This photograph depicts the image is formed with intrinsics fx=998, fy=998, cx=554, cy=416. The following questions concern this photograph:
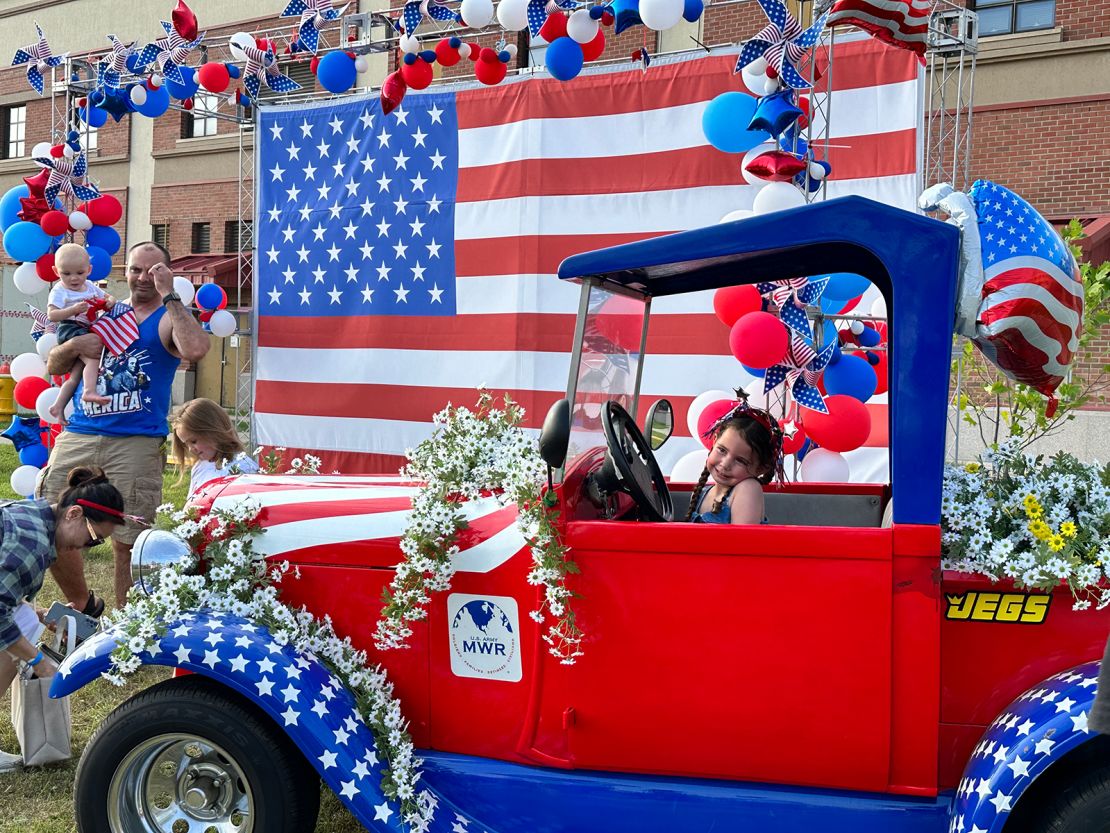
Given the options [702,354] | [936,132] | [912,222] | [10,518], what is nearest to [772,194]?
[702,354]

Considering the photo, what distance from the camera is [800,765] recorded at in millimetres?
2506

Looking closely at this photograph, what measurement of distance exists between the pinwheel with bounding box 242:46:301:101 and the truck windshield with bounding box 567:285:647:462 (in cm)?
636

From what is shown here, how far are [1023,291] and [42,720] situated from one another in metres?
3.58

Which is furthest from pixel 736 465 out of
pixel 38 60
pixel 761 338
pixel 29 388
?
pixel 38 60

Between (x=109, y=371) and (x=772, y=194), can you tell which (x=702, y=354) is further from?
(x=109, y=371)

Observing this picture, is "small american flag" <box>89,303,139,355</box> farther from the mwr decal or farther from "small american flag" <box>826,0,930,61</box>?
the mwr decal

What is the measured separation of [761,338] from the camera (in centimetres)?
538

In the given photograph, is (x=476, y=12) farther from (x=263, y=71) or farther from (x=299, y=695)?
(x=299, y=695)

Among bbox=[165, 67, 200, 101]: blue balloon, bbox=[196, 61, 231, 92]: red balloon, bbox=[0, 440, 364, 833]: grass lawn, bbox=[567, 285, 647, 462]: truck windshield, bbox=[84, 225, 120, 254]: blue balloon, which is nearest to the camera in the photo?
bbox=[567, 285, 647, 462]: truck windshield

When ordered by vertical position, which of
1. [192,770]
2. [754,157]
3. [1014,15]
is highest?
[1014,15]

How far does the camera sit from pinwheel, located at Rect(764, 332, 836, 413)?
222 inches

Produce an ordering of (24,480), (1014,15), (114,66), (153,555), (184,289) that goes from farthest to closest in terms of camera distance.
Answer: (1014,15) < (114,66) < (184,289) < (24,480) < (153,555)

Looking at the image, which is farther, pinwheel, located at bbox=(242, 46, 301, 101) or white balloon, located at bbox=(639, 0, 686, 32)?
pinwheel, located at bbox=(242, 46, 301, 101)

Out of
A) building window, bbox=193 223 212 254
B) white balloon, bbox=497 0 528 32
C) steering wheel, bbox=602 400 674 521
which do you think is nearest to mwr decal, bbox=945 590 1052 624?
steering wheel, bbox=602 400 674 521
